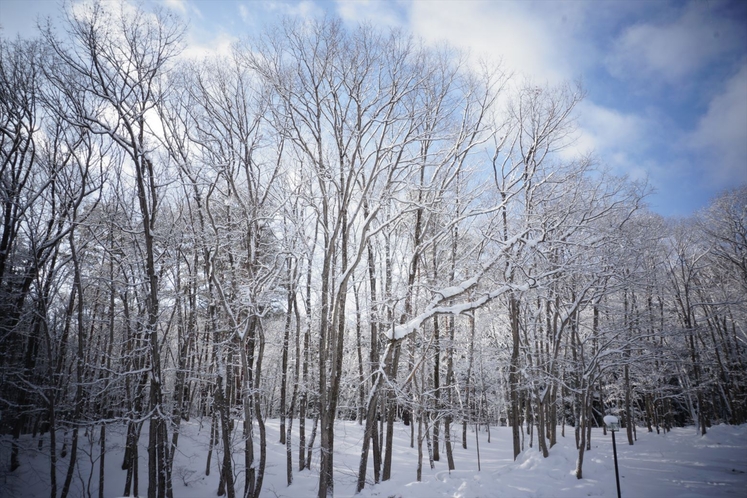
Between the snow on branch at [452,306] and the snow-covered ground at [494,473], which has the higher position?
the snow on branch at [452,306]

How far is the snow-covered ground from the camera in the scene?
959 cm

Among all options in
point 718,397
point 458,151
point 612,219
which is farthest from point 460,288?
point 718,397

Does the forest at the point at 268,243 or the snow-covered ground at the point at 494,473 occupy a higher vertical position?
the forest at the point at 268,243

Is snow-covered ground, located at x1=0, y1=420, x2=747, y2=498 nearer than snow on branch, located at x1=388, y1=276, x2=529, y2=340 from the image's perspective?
No

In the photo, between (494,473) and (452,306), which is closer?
(452,306)

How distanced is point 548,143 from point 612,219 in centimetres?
463

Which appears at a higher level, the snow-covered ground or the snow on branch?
the snow on branch

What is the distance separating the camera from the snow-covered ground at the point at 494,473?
959 centimetres

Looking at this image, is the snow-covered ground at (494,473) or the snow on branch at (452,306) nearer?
the snow on branch at (452,306)

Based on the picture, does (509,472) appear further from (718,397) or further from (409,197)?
(718,397)

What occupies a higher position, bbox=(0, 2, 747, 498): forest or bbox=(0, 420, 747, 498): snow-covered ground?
bbox=(0, 2, 747, 498): forest

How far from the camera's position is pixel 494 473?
11320mm

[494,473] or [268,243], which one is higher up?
[268,243]

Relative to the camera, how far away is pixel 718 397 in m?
24.8
